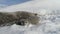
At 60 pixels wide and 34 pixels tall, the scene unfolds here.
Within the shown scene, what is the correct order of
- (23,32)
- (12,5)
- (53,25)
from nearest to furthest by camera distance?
1. (23,32)
2. (53,25)
3. (12,5)

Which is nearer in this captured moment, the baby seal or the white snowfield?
the white snowfield

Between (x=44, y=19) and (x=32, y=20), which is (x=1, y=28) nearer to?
(x=32, y=20)

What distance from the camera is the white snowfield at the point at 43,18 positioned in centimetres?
102

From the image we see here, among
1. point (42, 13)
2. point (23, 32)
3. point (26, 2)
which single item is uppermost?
point (26, 2)

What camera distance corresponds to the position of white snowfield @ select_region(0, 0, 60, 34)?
1.02 m

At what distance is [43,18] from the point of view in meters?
1.28

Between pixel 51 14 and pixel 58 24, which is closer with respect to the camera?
pixel 58 24

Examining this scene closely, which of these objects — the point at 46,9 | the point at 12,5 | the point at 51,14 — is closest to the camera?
the point at 51,14

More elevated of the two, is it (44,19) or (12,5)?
(12,5)

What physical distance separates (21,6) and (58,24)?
0.58 metres

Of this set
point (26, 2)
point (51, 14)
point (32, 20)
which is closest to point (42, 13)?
point (51, 14)

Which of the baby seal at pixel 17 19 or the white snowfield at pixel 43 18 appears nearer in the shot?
the white snowfield at pixel 43 18

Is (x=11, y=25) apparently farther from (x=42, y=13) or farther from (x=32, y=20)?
(x=42, y=13)

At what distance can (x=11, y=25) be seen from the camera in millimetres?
1128
